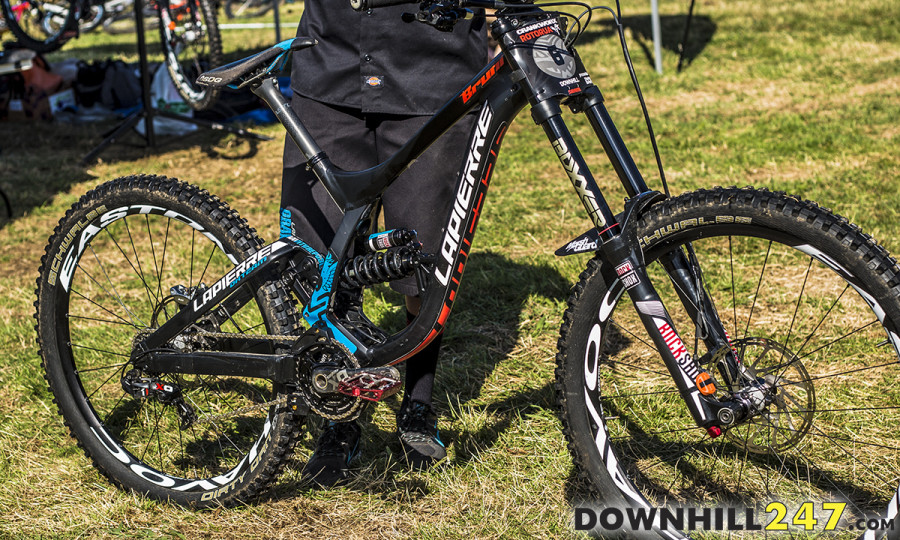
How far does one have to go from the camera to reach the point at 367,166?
298 cm

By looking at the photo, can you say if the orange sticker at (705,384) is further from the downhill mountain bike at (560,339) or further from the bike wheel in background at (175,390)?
the bike wheel in background at (175,390)

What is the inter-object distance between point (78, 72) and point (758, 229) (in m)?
8.55

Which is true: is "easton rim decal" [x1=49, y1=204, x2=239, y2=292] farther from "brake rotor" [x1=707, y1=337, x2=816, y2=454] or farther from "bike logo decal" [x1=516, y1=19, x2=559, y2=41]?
"brake rotor" [x1=707, y1=337, x2=816, y2=454]

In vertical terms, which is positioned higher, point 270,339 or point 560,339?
point 560,339

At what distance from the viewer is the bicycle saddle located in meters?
2.58

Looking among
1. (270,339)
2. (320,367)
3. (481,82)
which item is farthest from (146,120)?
(481,82)

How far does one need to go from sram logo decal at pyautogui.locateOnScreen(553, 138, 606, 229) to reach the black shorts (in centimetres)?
72

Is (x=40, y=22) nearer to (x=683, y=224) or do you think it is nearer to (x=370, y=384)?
(x=370, y=384)

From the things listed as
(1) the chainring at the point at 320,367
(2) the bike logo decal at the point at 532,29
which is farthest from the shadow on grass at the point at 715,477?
(2) the bike logo decal at the point at 532,29

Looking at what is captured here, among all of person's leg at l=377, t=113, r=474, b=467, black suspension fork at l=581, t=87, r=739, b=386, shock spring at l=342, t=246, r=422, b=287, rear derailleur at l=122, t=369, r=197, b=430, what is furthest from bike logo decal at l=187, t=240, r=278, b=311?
black suspension fork at l=581, t=87, r=739, b=386

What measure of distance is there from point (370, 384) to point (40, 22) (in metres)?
9.38

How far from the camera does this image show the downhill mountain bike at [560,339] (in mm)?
2170

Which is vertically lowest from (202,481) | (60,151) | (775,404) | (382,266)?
(60,151)

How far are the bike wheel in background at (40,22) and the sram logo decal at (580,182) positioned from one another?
8174 millimetres
